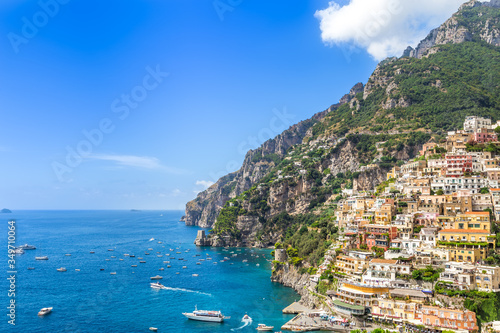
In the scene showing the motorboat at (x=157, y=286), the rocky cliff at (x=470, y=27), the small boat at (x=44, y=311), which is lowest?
the small boat at (x=44, y=311)

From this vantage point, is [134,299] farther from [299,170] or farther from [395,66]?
[395,66]

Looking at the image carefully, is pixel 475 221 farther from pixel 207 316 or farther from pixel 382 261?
pixel 207 316

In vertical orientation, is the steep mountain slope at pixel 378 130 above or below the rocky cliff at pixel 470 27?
below

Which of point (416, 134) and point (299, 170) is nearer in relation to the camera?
point (416, 134)

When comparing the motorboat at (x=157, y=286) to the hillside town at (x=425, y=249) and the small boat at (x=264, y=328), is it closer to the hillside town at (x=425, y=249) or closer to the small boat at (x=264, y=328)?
the small boat at (x=264, y=328)

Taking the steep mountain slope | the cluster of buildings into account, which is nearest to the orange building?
the cluster of buildings

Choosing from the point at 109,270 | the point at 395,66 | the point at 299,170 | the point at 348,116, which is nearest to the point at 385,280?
the point at 109,270

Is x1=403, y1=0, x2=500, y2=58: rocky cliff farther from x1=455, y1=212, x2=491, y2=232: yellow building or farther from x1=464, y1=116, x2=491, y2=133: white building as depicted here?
x1=455, y1=212, x2=491, y2=232: yellow building

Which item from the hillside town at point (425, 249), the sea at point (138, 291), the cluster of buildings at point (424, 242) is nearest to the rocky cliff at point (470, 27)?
the cluster of buildings at point (424, 242)
